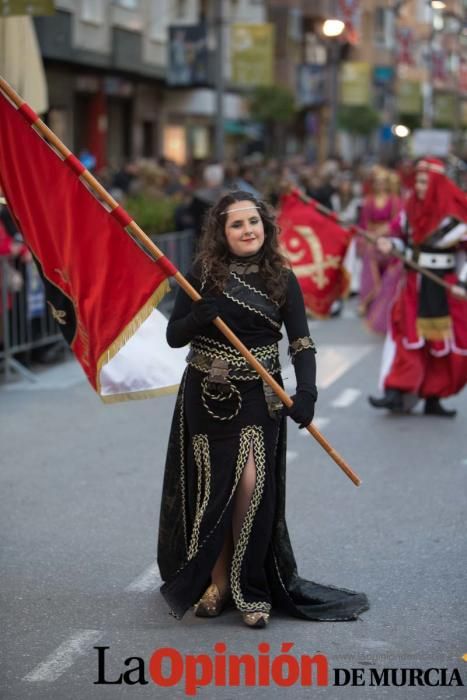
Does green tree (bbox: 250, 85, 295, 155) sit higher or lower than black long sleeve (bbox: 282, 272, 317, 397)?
lower

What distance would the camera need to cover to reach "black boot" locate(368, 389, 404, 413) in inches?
433

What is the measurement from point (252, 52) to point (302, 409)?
79.6 feet

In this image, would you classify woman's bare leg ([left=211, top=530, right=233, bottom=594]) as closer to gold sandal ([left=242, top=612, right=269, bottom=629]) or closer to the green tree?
gold sandal ([left=242, top=612, right=269, bottom=629])

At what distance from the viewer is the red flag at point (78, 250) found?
581 cm

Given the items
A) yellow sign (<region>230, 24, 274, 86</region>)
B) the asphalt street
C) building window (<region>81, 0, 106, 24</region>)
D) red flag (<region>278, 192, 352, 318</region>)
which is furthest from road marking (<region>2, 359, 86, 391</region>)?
building window (<region>81, 0, 106, 24</region>)

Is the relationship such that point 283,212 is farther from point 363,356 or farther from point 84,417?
point 363,356

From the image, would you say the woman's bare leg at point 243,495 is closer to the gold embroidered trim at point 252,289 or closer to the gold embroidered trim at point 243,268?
the gold embroidered trim at point 252,289

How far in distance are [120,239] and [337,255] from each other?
5.02m

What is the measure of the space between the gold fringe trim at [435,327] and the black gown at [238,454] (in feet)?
16.8

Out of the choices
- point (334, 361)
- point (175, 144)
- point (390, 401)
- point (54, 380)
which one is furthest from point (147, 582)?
point (175, 144)

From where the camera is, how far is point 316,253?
1077 cm

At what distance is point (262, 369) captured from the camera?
5.66m

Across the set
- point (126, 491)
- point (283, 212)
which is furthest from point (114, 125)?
point (126, 491)

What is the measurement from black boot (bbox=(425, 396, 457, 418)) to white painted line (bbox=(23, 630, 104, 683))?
584 centimetres
